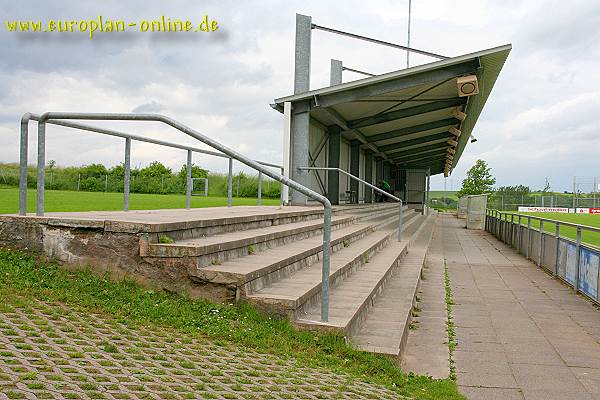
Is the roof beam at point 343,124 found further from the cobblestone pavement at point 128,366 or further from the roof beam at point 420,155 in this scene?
the cobblestone pavement at point 128,366

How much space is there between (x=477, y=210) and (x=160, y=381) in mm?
26568

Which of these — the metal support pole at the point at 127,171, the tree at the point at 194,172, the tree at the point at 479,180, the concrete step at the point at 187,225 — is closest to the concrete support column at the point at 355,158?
the tree at the point at 194,172

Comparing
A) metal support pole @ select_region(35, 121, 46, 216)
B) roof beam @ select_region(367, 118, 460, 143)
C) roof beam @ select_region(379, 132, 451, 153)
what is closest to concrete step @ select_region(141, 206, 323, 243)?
metal support pole @ select_region(35, 121, 46, 216)

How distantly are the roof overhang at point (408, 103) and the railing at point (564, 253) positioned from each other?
3.74 metres

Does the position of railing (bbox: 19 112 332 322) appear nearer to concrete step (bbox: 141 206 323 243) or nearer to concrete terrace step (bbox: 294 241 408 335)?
concrete terrace step (bbox: 294 241 408 335)

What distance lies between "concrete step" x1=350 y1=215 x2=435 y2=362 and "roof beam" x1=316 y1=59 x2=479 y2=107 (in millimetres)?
5575

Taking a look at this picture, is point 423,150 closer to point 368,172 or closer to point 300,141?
point 368,172

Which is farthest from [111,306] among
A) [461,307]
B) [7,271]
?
[461,307]

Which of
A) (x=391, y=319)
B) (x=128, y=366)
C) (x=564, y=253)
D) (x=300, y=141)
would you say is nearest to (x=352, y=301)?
(x=391, y=319)

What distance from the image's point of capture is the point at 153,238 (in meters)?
4.40

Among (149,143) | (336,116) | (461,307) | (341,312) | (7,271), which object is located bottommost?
(461,307)

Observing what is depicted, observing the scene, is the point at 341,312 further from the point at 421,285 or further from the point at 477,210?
the point at 477,210

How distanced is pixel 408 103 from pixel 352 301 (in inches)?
471

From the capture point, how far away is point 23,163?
4.99 m
